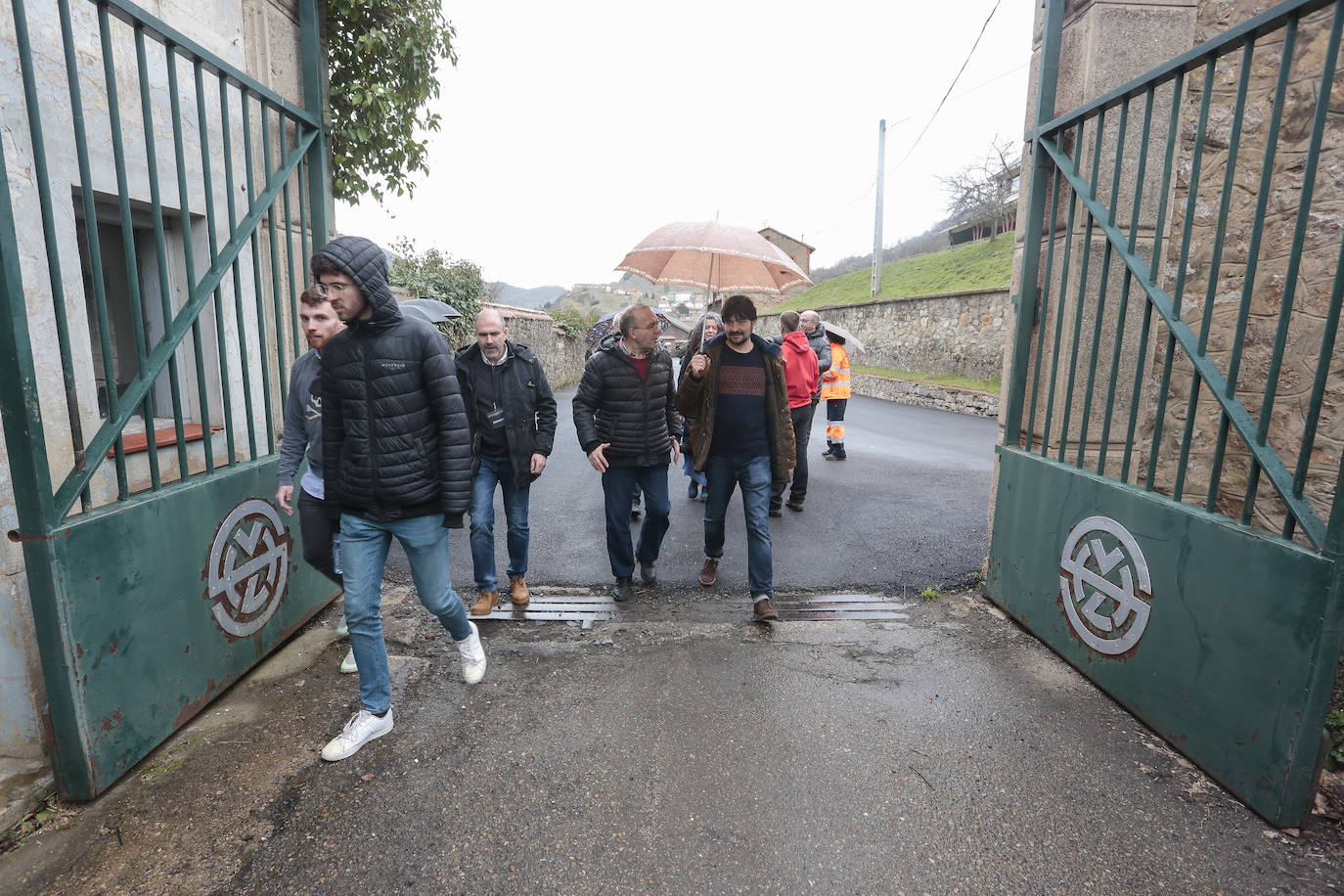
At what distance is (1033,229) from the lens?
401 centimetres

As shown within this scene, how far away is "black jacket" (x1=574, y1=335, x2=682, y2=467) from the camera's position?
4.32 m

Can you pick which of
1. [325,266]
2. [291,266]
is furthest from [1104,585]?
[291,266]

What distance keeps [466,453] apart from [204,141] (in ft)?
5.68

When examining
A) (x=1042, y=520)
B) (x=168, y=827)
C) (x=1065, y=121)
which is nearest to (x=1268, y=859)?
(x=1042, y=520)

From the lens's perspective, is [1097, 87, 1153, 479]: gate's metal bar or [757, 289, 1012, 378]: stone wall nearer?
[1097, 87, 1153, 479]: gate's metal bar

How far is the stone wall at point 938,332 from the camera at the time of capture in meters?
18.2

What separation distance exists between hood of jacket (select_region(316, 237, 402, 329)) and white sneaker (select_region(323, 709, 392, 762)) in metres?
1.59

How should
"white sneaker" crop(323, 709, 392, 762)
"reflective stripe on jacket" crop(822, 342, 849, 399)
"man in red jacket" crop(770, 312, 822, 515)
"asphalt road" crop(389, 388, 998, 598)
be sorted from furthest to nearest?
"reflective stripe on jacket" crop(822, 342, 849, 399)
"man in red jacket" crop(770, 312, 822, 515)
"asphalt road" crop(389, 388, 998, 598)
"white sneaker" crop(323, 709, 392, 762)

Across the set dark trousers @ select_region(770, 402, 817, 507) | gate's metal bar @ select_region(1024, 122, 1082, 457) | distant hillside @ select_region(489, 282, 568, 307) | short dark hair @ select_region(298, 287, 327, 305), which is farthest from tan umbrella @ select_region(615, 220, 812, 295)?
distant hillside @ select_region(489, 282, 568, 307)

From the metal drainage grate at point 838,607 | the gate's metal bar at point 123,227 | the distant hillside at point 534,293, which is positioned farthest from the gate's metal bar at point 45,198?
the distant hillside at point 534,293

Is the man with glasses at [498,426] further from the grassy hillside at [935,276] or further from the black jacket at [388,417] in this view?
the grassy hillside at [935,276]

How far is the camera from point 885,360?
943 inches

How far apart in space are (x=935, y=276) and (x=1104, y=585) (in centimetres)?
2915

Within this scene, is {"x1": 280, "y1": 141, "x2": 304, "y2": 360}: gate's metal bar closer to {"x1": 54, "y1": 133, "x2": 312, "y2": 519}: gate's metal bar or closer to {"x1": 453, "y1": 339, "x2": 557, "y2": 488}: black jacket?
{"x1": 54, "y1": 133, "x2": 312, "y2": 519}: gate's metal bar
